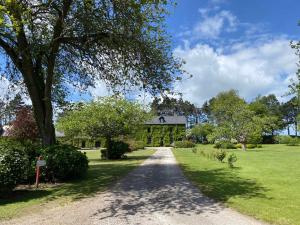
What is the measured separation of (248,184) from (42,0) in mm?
10973

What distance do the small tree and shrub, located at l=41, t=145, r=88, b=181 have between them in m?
14.8

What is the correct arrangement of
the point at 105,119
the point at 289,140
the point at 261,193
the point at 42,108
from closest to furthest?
1. the point at 261,193
2. the point at 42,108
3. the point at 105,119
4. the point at 289,140

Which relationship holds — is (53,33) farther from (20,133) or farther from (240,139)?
(240,139)

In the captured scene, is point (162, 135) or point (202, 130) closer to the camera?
point (202, 130)

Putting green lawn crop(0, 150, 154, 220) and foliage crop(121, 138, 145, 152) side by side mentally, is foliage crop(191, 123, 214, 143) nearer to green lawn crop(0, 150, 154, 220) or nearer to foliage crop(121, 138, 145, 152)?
foliage crop(121, 138, 145, 152)

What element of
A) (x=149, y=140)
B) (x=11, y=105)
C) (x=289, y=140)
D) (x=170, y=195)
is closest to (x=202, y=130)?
(x=149, y=140)

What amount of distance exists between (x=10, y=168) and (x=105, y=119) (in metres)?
19.7

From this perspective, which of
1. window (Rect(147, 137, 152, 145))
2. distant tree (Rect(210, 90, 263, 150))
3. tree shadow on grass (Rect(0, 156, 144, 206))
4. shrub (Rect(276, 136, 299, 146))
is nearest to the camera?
tree shadow on grass (Rect(0, 156, 144, 206))

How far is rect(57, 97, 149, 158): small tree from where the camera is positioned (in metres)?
30.4

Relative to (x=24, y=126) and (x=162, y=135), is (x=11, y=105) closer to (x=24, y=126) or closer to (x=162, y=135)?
(x=24, y=126)

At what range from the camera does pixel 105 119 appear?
30.5 metres

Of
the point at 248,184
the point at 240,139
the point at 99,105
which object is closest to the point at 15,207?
the point at 248,184

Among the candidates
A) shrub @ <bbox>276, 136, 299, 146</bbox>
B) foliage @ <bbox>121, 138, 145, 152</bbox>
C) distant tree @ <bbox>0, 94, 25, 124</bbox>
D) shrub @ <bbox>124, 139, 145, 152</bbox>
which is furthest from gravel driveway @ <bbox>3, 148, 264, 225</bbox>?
shrub @ <bbox>276, 136, 299, 146</bbox>

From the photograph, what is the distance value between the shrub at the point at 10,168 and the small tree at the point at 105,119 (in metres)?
18.7
